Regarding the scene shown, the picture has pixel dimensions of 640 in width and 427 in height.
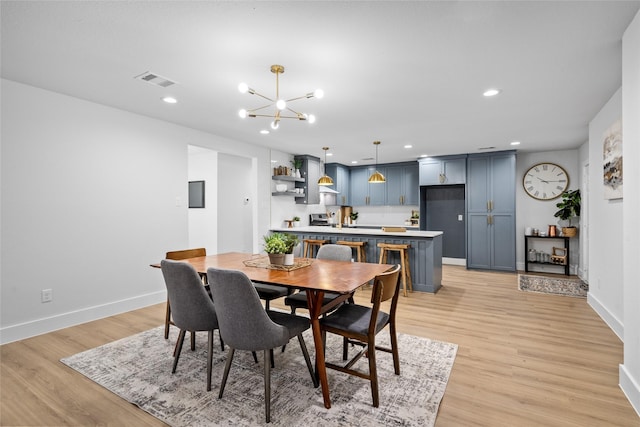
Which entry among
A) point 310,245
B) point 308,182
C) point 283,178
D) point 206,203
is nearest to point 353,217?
point 308,182

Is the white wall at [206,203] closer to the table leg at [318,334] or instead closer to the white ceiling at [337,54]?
the white ceiling at [337,54]

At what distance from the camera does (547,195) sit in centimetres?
645

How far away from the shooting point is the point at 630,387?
6.86ft

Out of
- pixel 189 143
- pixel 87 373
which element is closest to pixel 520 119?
pixel 189 143

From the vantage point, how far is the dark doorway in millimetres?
7203

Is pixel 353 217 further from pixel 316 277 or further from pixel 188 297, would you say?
pixel 188 297

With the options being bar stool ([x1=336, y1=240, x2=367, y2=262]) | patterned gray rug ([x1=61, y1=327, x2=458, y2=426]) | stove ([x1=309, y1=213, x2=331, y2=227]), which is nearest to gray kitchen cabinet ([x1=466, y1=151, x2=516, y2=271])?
bar stool ([x1=336, y1=240, x2=367, y2=262])

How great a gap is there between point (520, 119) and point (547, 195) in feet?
10.2

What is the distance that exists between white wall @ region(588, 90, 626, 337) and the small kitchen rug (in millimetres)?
639

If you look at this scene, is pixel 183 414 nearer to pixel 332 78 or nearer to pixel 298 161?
pixel 332 78

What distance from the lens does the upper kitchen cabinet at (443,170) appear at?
677 centimetres

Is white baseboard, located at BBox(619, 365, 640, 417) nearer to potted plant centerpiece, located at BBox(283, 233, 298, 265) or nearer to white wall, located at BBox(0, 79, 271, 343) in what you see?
potted plant centerpiece, located at BBox(283, 233, 298, 265)

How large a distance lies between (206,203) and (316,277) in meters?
4.63

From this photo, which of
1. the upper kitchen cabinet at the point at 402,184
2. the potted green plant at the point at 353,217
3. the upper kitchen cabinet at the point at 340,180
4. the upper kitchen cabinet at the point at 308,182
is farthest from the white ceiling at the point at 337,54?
the potted green plant at the point at 353,217
